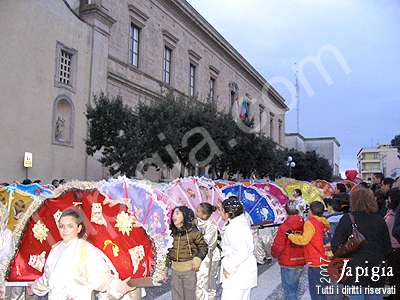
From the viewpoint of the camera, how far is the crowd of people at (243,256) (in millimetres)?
3842

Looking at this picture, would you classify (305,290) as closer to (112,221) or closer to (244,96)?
(112,221)

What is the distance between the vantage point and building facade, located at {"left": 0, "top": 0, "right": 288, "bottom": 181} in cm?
1812

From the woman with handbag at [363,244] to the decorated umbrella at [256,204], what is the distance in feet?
20.7

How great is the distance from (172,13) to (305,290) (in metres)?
27.4

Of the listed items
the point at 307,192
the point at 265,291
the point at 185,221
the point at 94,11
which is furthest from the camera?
the point at 94,11

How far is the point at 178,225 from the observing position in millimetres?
6301

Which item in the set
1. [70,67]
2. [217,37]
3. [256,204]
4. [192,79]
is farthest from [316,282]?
[217,37]

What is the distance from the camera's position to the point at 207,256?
691 centimetres

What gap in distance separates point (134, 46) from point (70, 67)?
766 cm

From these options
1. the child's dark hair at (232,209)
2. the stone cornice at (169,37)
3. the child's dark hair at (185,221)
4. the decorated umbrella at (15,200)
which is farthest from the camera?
the stone cornice at (169,37)

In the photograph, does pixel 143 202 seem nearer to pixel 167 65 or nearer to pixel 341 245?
pixel 341 245

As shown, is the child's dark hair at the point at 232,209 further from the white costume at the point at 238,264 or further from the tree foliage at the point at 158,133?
the tree foliage at the point at 158,133

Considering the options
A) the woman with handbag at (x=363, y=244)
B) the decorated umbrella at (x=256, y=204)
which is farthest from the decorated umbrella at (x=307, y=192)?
the woman with handbag at (x=363, y=244)

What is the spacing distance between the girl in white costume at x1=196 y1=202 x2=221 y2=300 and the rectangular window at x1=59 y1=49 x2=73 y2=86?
15263mm
